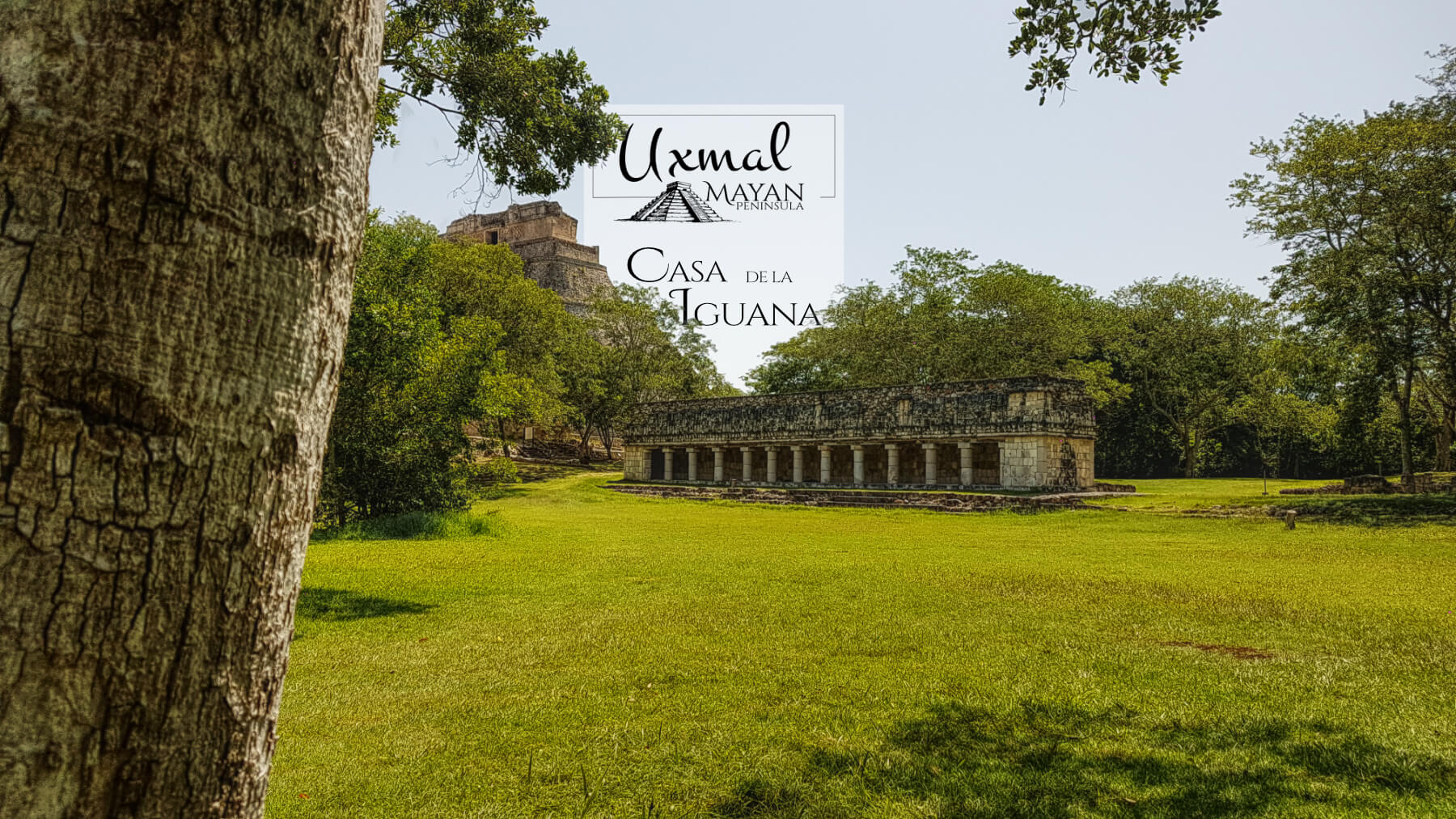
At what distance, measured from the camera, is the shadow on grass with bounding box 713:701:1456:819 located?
3627 millimetres

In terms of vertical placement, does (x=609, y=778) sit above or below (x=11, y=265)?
below

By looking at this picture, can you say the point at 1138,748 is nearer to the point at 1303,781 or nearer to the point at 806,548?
the point at 1303,781

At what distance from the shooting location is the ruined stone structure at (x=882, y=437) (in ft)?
93.1

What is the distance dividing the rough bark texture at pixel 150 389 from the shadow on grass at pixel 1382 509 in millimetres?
20721

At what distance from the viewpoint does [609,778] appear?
386 centimetres

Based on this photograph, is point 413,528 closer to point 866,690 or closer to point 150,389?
point 866,690

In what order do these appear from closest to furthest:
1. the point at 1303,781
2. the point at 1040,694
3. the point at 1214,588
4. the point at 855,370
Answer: the point at 1303,781 → the point at 1040,694 → the point at 1214,588 → the point at 855,370

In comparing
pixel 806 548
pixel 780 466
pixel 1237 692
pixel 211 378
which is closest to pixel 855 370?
pixel 780 466

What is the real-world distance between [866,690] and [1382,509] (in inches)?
745

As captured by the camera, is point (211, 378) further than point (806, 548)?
No

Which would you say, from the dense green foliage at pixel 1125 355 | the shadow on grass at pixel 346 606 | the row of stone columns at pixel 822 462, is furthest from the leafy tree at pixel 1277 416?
the shadow on grass at pixel 346 606

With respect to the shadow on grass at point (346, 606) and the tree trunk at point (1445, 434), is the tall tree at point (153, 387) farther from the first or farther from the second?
the tree trunk at point (1445, 434)

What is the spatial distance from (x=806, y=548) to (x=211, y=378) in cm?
1262

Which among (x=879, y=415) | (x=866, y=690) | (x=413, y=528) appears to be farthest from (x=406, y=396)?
(x=879, y=415)
